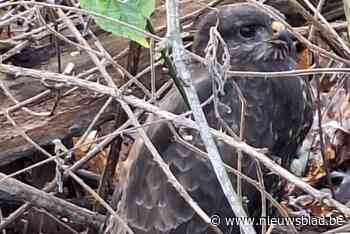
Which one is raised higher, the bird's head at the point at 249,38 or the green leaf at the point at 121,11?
the green leaf at the point at 121,11

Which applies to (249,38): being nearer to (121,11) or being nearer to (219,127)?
(219,127)

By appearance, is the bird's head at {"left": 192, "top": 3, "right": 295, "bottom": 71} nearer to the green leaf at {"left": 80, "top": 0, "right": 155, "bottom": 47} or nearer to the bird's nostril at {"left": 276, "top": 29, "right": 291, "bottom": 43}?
the bird's nostril at {"left": 276, "top": 29, "right": 291, "bottom": 43}

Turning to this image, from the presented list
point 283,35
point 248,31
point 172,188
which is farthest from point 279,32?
point 172,188

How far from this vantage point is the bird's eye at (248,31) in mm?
4434

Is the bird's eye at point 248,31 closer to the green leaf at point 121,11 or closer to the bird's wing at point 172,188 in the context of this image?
the bird's wing at point 172,188

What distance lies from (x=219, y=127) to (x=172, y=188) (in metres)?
0.32

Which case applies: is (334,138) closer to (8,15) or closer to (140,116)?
(140,116)

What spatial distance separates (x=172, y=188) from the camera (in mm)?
4121

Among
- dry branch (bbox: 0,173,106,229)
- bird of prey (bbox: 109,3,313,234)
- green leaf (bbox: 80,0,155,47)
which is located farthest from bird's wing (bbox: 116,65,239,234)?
green leaf (bbox: 80,0,155,47)

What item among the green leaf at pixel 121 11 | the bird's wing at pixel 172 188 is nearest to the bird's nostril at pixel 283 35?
the bird's wing at pixel 172 188

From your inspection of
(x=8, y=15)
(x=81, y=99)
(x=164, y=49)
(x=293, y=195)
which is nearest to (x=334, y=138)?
(x=293, y=195)

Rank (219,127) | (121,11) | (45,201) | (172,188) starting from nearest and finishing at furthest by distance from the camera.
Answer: (121,11), (219,127), (172,188), (45,201)

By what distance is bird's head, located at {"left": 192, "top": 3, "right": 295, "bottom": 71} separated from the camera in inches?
171

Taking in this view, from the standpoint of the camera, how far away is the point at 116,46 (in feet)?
15.9
